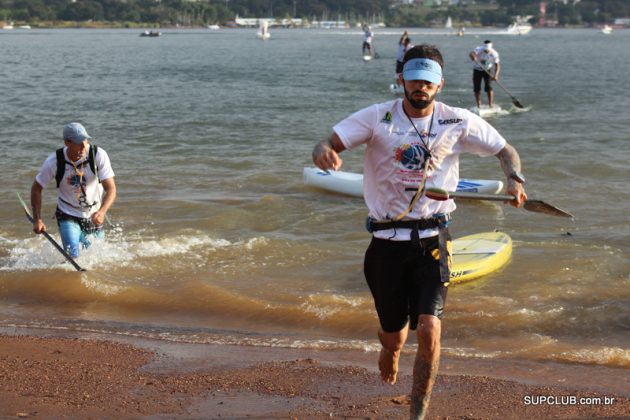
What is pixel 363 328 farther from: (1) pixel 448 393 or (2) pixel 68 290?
(2) pixel 68 290

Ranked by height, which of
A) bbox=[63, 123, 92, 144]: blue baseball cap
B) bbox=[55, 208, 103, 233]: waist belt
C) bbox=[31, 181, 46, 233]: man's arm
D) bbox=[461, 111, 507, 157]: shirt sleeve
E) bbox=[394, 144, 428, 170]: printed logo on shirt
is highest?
bbox=[461, 111, 507, 157]: shirt sleeve

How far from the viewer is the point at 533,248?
35.9 feet

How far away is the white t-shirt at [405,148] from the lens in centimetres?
513

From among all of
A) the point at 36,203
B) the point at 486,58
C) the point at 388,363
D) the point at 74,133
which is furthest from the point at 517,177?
the point at 486,58

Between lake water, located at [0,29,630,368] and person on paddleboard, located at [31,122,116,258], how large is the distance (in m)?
0.77

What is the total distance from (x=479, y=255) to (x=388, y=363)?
4.46 metres

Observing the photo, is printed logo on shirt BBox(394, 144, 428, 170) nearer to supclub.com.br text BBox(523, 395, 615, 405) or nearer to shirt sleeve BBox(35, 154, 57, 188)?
supclub.com.br text BBox(523, 395, 615, 405)

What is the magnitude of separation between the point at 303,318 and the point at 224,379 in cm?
211

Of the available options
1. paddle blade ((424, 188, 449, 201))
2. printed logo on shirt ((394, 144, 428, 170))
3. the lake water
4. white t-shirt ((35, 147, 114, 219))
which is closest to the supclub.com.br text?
the lake water

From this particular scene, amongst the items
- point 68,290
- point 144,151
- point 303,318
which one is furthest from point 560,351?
point 144,151

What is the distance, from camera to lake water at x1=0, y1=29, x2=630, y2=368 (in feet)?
26.5

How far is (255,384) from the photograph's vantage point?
20.2 ft

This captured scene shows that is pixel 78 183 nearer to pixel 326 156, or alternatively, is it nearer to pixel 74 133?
pixel 74 133

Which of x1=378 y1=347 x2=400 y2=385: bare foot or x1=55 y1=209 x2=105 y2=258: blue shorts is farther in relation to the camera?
x1=55 y1=209 x2=105 y2=258: blue shorts
